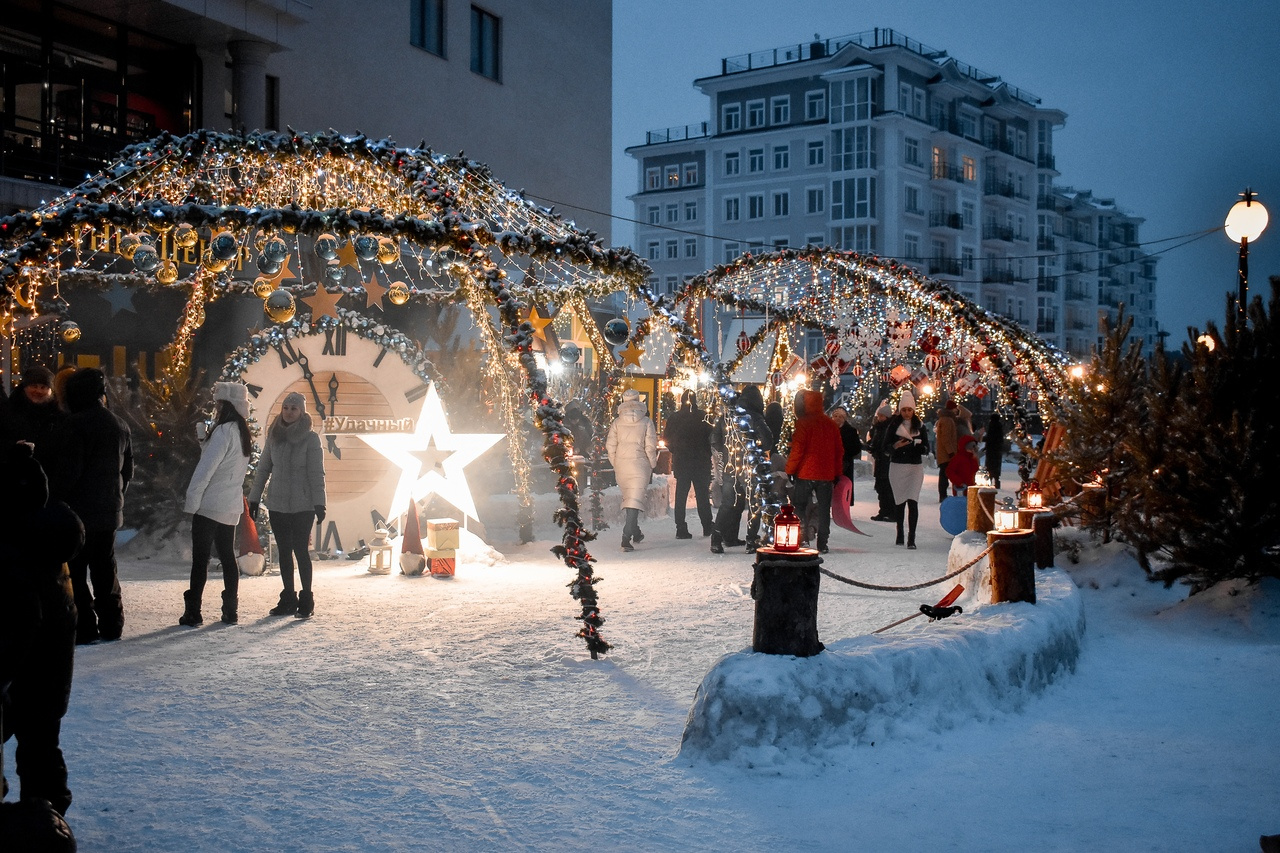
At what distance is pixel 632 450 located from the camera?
13578 millimetres

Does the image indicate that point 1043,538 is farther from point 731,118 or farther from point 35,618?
point 731,118

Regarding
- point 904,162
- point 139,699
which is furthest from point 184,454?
point 904,162

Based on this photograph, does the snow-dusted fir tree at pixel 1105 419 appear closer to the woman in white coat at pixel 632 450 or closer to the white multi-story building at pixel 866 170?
the woman in white coat at pixel 632 450

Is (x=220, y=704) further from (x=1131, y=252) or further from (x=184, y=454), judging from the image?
(x=1131, y=252)

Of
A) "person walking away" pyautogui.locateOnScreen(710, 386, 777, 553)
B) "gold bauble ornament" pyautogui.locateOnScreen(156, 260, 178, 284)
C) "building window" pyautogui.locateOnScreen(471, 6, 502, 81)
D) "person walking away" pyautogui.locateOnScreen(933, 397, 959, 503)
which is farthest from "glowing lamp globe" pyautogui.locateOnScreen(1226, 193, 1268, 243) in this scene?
"building window" pyautogui.locateOnScreen(471, 6, 502, 81)

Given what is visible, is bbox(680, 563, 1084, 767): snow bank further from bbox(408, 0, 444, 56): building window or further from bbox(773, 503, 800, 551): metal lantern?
bbox(408, 0, 444, 56): building window

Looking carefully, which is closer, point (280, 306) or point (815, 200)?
point (280, 306)

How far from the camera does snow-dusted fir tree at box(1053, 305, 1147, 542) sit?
10.3 m

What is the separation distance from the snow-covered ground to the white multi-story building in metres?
44.8

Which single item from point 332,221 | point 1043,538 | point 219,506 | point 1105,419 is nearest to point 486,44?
point 1105,419

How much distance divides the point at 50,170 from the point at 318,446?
13165mm

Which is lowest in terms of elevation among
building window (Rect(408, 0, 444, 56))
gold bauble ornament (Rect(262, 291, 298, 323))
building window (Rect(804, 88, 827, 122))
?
gold bauble ornament (Rect(262, 291, 298, 323))

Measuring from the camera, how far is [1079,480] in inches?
430

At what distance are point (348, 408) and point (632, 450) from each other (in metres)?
3.49
